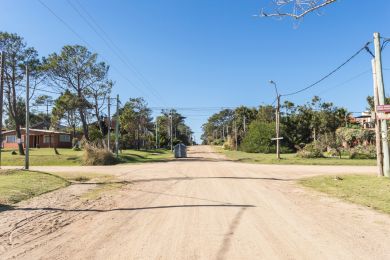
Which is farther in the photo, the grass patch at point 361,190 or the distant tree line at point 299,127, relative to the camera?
the distant tree line at point 299,127

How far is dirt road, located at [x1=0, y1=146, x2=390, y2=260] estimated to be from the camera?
593 cm

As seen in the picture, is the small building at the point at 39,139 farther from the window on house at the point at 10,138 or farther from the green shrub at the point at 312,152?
the green shrub at the point at 312,152

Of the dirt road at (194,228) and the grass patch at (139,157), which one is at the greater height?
the grass patch at (139,157)

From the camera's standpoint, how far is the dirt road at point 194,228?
19.5 feet

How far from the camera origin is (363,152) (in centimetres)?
3916

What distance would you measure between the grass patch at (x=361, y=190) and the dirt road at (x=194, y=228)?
0.73 meters

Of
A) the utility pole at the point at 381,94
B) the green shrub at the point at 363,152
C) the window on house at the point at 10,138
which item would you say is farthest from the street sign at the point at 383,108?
the window on house at the point at 10,138

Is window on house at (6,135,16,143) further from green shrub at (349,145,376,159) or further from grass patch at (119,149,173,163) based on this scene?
green shrub at (349,145,376,159)

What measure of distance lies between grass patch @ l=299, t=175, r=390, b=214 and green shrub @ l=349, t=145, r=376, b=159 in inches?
903

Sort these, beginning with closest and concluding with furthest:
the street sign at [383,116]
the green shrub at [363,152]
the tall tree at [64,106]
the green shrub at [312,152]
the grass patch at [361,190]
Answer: the grass patch at [361,190] → the street sign at [383,116] → the green shrub at [363,152] → the green shrub at [312,152] → the tall tree at [64,106]

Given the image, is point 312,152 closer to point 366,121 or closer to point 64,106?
point 366,121

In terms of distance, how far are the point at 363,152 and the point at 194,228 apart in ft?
118

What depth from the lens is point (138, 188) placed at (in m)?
15.2

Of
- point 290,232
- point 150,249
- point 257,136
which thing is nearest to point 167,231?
point 150,249
